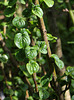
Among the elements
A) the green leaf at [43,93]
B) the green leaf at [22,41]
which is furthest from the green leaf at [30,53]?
the green leaf at [43,93]

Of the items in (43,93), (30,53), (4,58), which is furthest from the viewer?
(4,58)

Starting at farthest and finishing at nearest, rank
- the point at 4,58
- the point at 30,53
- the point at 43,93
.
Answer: the point at 4,58 → the point at 43,93 → the point at 30,53

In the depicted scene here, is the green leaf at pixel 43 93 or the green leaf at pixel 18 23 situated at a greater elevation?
the green leaf at pixel 18 23

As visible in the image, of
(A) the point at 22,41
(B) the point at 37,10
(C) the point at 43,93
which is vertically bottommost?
(C) the point at 43,93

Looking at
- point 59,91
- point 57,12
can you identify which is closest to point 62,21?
point 57,12

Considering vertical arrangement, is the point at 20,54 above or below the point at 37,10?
below

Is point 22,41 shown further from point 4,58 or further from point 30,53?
point 4,58

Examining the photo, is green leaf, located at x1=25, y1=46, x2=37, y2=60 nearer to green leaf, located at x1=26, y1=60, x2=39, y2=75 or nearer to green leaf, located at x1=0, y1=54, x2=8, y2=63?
green leaf, located at x1=26, y1=60, x2=39, y2=75

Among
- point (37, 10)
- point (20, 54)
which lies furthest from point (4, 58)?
point (37, 10)

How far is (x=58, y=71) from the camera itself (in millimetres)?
1204

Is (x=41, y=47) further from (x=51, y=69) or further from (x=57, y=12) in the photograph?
(x=57, y=12)

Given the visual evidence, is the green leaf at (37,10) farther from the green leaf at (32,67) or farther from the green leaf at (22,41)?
the green leaf at (32,67)

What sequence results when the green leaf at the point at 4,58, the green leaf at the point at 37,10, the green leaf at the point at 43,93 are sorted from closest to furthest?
the green leaf at the point at 37,10
the green leaf at the point at 43,93
the green leaf at the point at 4,58

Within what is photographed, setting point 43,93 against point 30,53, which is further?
point 43,93
